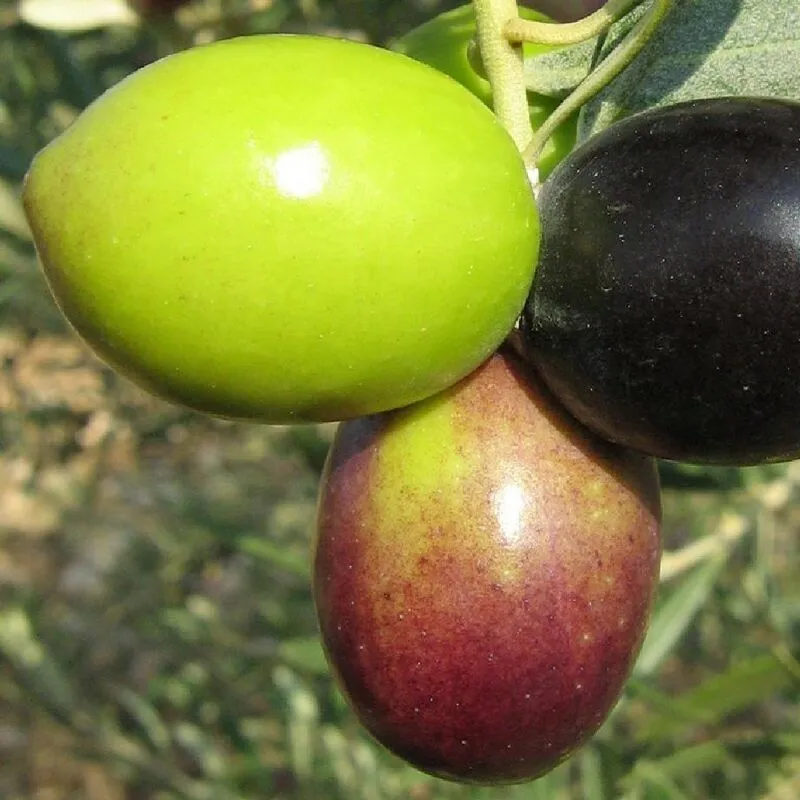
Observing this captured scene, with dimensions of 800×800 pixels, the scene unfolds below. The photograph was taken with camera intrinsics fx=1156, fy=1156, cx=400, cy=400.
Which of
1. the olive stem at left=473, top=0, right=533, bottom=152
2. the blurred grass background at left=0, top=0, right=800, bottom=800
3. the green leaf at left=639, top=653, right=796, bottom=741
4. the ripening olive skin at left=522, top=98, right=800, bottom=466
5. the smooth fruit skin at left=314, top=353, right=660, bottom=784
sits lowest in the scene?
the blurred grass background at left=0, top=0, right=800, bottom=800

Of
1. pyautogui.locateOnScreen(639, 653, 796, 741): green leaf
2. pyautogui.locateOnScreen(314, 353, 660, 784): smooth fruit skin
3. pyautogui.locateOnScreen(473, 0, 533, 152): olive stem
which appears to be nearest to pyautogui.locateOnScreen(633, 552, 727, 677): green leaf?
pyautogui.locateOnScreen(639, 653, 796, 741): green leaf

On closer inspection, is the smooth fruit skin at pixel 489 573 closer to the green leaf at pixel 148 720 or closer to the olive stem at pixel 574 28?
the olive stem at pixel 574 28

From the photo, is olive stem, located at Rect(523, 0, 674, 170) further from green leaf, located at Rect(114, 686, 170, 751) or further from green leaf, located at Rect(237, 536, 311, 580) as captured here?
green leaf, located at Rect(114, 686, 170, 751)

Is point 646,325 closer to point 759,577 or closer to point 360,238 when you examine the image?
point 360,238

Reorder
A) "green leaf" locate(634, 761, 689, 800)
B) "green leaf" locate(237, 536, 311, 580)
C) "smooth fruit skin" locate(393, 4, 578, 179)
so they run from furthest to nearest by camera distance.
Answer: "green leaf" locate(237, 536, 311, 580) < "green leaf" locate(634, 761, 689, 800) < "smooth fruit skin" locate(393, 4, 578, 179)

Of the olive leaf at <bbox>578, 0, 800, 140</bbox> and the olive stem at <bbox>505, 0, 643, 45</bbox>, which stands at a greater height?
the olive stem at <bbox>505, 0, 643, 45</bbox>

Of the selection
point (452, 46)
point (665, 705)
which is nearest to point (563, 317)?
point (452, 46)

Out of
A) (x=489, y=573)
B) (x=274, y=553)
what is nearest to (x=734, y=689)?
(x=274, y=553)

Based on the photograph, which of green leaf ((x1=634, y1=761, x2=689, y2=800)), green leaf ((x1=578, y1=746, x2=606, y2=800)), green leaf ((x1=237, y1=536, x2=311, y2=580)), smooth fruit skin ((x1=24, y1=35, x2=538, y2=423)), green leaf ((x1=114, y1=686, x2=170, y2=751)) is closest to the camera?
smooth fruit skin ((x1=24, y1=35, x2=538, y2=423))
